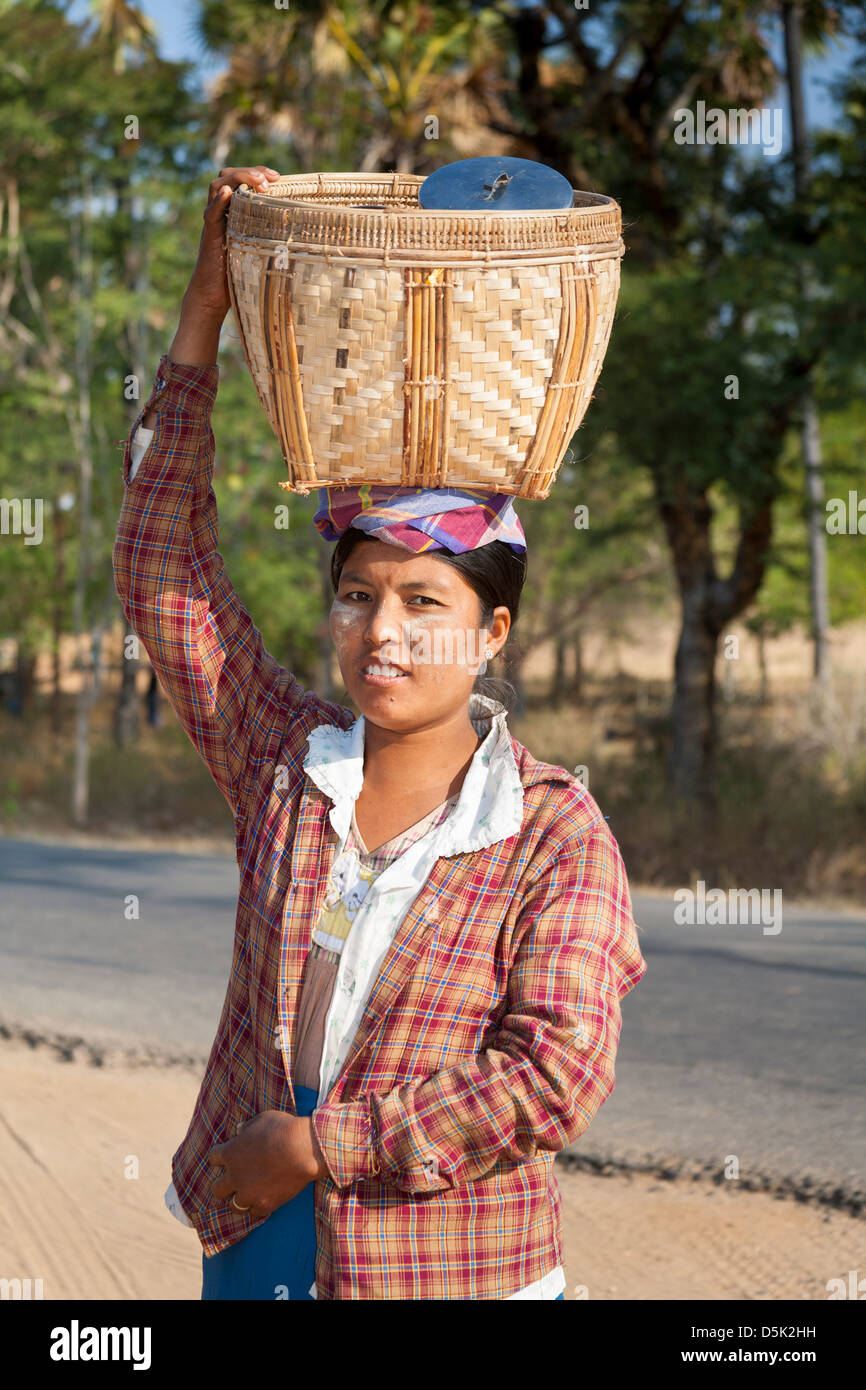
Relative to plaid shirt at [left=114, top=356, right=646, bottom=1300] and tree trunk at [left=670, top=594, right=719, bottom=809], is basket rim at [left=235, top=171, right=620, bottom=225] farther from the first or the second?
tree trunk at [left=670, top=594, right=719, bottom=809]

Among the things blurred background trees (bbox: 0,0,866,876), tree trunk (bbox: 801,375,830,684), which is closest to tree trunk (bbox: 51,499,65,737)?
blurred background trees (bbox: 0,0,866,876)

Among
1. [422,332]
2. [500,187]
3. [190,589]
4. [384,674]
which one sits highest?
[500,187]

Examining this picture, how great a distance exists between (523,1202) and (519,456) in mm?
1010

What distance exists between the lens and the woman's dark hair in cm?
206

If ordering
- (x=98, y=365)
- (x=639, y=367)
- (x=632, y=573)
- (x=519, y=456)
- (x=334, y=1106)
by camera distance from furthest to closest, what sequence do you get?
(x=632, y=573), (x=98, y=365), (x=639, y=367), (x=519, y=456), (x=334, y=1106)

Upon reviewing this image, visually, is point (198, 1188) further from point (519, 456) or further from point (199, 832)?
point (199, 832)

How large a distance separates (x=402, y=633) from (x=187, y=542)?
38cm

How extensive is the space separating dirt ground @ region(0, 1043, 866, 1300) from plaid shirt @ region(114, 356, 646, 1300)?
213 centimetres

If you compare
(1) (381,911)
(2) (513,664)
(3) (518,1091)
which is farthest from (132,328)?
(3) (518,1091)

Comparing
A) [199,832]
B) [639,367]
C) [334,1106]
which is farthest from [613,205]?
[199,832]

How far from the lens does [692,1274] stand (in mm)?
4121

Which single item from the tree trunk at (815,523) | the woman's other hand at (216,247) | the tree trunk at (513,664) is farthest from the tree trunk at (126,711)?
the woman's other hand at (216,247)

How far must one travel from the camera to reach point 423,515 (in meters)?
2.00

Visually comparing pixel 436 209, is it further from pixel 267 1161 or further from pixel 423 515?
pixel 267 1161
